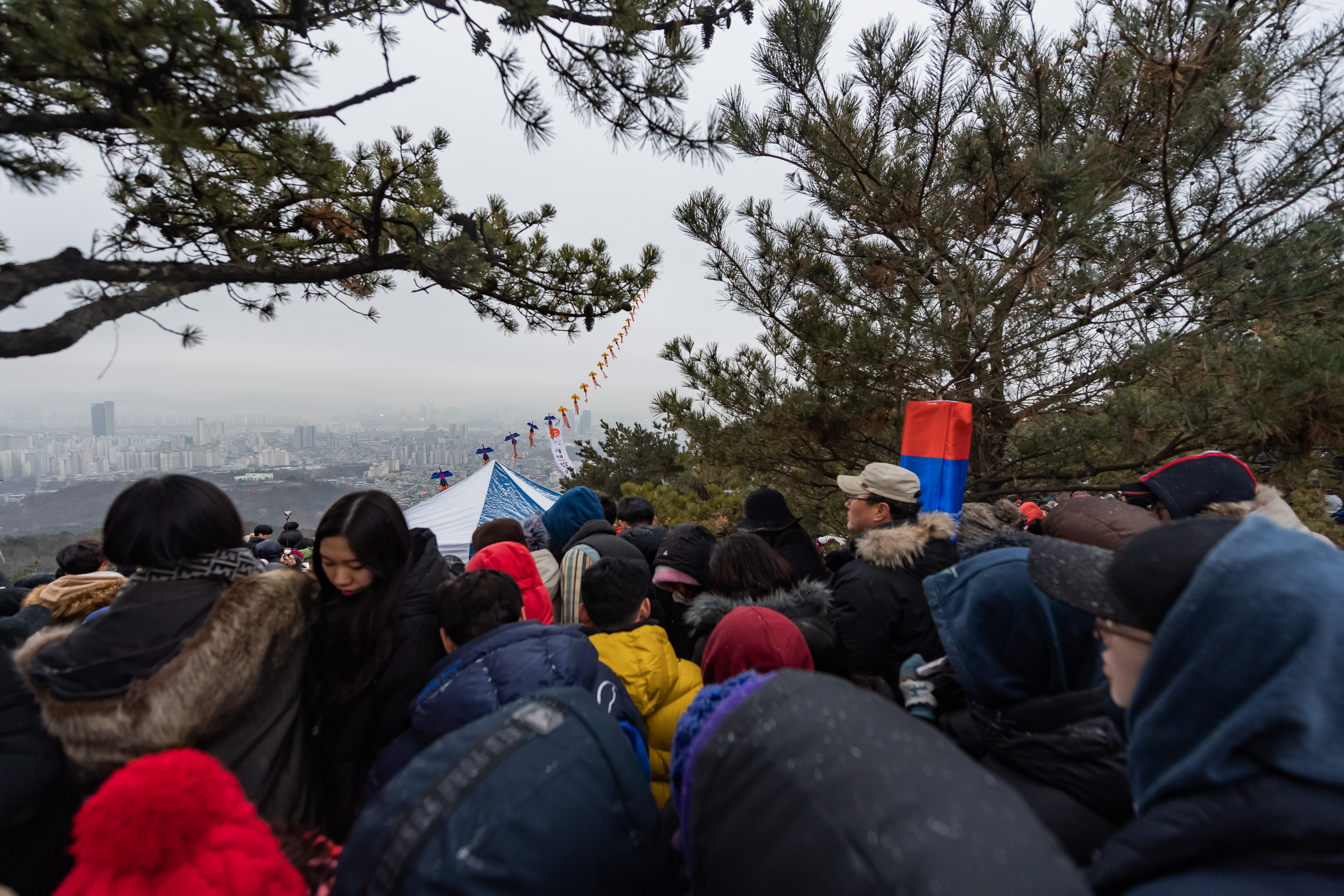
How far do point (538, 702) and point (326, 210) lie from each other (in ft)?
7.78

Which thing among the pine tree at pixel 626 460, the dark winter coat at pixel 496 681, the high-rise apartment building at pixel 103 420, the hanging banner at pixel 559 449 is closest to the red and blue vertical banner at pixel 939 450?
the dark winter coat at pixel 496 681

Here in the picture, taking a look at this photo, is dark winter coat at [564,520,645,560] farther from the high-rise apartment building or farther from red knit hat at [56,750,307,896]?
the high-rise apartment building

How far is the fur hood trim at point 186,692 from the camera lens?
1243mm

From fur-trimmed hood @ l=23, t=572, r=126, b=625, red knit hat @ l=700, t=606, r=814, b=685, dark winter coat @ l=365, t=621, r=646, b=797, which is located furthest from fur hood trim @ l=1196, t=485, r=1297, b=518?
fur-trimmed hood @ l=23, t=572, r=126, b=625

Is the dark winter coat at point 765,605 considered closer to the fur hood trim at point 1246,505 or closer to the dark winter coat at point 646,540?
the fur hood trim at point 1246,505

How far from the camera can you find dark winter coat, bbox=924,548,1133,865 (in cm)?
113

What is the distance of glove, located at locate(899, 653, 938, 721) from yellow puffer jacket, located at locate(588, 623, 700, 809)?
2.19ft

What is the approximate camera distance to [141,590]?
1375 mm

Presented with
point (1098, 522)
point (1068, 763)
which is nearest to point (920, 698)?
point (1068, 763)

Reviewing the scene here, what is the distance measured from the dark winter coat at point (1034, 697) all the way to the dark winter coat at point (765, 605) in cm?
70

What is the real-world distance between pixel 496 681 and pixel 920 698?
3.91 feet

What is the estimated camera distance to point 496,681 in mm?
1456

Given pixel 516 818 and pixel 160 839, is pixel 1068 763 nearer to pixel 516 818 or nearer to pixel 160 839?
pixel 516 818

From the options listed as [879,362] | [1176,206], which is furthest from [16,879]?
[1176,206]
